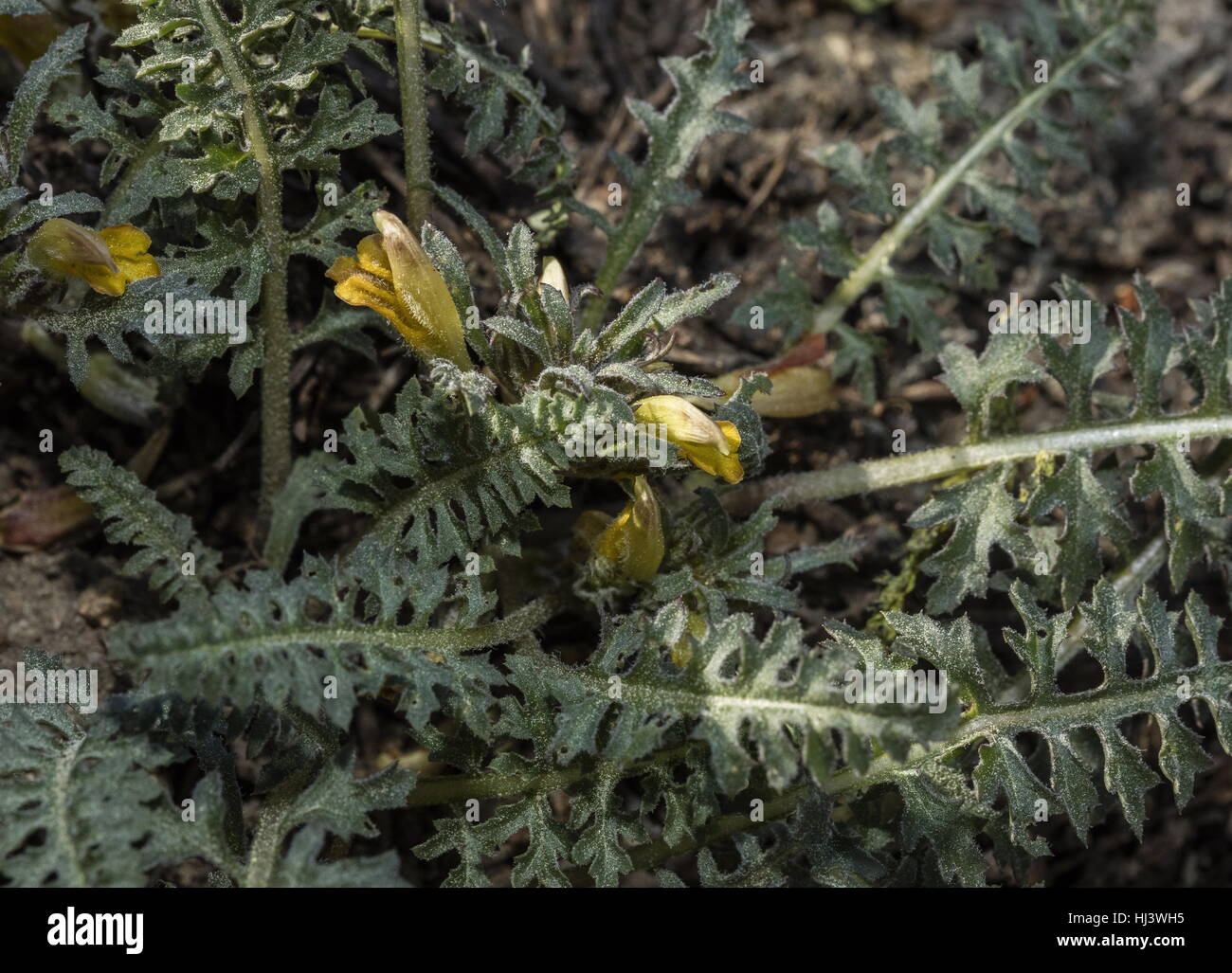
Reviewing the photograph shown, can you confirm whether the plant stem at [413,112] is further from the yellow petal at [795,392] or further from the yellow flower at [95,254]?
the yellow petal at [795,392]

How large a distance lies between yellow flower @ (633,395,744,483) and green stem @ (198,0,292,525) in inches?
41.4

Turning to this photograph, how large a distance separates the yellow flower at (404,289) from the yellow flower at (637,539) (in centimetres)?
58

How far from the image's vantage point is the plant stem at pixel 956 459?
3.29 metres

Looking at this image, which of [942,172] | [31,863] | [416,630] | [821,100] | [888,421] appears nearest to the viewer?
[31,863]

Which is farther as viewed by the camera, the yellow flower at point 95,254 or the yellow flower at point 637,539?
the yellow flower at point 637,539

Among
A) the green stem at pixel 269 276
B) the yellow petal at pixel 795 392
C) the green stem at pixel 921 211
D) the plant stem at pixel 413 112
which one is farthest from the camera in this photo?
the green stem at pixel 921 211

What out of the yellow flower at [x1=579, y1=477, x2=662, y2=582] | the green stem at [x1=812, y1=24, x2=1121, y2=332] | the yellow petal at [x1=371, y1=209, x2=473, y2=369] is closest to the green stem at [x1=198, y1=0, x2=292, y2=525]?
the yellow petal at [x1=371, y1=209, x2=473, y2=369]

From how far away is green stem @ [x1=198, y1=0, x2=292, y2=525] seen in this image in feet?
9.21

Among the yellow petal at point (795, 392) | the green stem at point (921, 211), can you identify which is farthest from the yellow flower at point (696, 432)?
the green stem at point (921, 211)

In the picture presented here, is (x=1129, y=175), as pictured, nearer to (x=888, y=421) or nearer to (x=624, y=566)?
(x=888, y=421)

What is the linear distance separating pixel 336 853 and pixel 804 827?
119cm

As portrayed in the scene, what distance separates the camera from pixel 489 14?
4016mm

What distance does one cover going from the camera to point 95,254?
2670 mm
